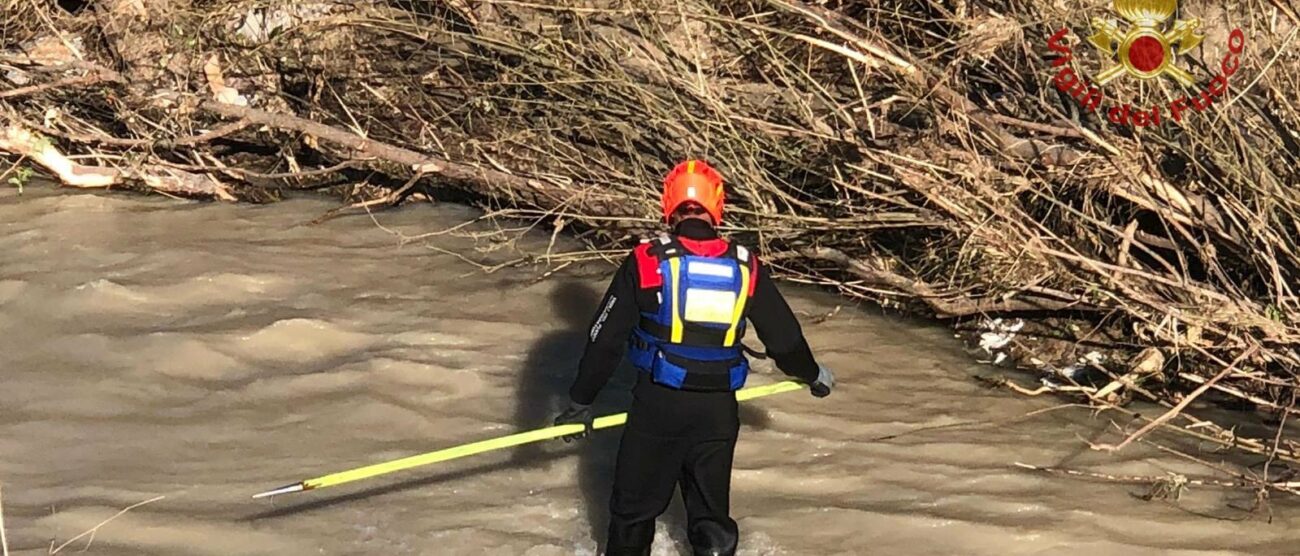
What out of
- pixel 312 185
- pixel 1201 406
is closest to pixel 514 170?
pixel 312 185

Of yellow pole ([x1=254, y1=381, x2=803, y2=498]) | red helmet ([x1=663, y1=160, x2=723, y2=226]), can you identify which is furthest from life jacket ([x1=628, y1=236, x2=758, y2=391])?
yellow pole ([x1=254, y1=381, x2=803, y2=498])

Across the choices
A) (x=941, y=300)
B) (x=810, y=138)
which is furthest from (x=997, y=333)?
(x=810, y=138)

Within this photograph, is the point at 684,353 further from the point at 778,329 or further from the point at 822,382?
the point at 822,382

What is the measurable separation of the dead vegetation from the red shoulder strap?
1.92m

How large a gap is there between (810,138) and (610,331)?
2.86 metres

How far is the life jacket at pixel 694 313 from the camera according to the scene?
3510 mm

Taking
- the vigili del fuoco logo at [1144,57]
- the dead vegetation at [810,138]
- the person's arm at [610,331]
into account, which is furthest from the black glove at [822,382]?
the vigili del fuoco logo at [1144,57]

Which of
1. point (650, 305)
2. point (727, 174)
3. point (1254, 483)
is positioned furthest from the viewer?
point (727, 174)

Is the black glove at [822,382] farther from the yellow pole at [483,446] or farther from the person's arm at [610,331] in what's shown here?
the person's arm at [610,331]

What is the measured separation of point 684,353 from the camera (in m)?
3.58

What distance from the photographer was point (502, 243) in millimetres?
6699

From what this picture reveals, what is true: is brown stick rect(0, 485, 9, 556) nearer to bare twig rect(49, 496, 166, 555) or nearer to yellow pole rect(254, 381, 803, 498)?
bare twig rect(49, 496, 166, 555)

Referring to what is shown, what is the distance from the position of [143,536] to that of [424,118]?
4.38 meters

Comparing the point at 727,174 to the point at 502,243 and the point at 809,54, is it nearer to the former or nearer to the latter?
the point at 809,54
